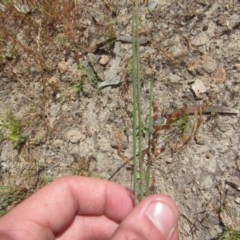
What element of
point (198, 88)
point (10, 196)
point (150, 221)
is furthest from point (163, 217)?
point (10, 196)

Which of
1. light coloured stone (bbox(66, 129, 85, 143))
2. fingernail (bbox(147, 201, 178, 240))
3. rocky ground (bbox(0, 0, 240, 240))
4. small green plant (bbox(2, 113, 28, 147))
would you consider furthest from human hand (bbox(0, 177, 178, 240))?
small green plant (bbox(2, 113, 28, 147))

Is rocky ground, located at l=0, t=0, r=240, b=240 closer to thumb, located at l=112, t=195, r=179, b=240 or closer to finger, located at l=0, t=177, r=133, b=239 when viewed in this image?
finger, located at l=0, t=177, r=133, b=239

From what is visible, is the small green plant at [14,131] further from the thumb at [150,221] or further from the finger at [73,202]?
the thumb at [150,221]

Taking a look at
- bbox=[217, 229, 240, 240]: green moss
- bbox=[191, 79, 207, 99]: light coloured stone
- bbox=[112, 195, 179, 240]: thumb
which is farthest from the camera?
bbox=[191, 79, 207, 99]: light coloured stone

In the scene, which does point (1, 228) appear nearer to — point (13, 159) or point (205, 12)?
point (13, 159)

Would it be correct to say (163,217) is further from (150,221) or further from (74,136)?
(74,136)

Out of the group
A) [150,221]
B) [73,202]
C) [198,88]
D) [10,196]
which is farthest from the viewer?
[10,196]

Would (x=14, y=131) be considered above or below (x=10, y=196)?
above

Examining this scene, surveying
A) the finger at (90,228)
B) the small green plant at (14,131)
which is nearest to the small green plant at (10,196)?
the small green plant at (14,131)
